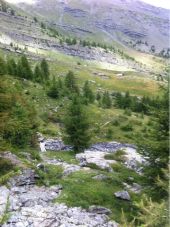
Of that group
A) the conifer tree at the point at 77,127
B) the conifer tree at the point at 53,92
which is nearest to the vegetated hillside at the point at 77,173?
the conifer tree at the point at 77,127

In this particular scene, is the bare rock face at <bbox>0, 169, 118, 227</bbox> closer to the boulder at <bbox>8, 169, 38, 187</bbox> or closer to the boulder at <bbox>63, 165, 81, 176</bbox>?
the boulder at <bbox>8, 169, 38, 187</bbox>

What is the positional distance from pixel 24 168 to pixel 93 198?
5.44m

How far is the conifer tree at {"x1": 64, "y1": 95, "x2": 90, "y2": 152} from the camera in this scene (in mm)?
41500

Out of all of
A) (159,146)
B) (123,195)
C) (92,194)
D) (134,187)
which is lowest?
(134,187)

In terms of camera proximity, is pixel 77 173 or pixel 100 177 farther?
pixel 77 173

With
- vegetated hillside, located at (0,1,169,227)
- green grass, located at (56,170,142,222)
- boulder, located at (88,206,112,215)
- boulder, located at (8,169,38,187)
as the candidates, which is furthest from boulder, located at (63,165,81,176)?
boulder, located at (88,206,112,215)

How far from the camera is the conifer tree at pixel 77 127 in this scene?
4150 cm

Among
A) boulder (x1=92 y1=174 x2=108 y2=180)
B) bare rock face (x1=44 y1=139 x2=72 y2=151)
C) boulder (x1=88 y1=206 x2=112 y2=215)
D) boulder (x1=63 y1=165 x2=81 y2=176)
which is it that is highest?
boulder (x1=88 y1=206 x2=112 y2=215)

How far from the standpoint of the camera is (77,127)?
137 ft

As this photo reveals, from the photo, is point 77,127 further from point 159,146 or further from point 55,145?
point 159,146

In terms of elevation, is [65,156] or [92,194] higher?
[92,194]

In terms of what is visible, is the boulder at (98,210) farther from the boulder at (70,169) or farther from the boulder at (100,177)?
the boulder at (70,169)

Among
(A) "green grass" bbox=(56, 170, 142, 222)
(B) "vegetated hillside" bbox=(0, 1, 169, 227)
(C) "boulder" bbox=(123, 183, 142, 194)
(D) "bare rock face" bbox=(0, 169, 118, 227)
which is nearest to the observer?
(D) "bare rock face" bbox=(0, 169, 118, 227)

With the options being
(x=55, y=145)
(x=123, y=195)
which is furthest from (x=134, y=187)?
(x=55, y=145)
